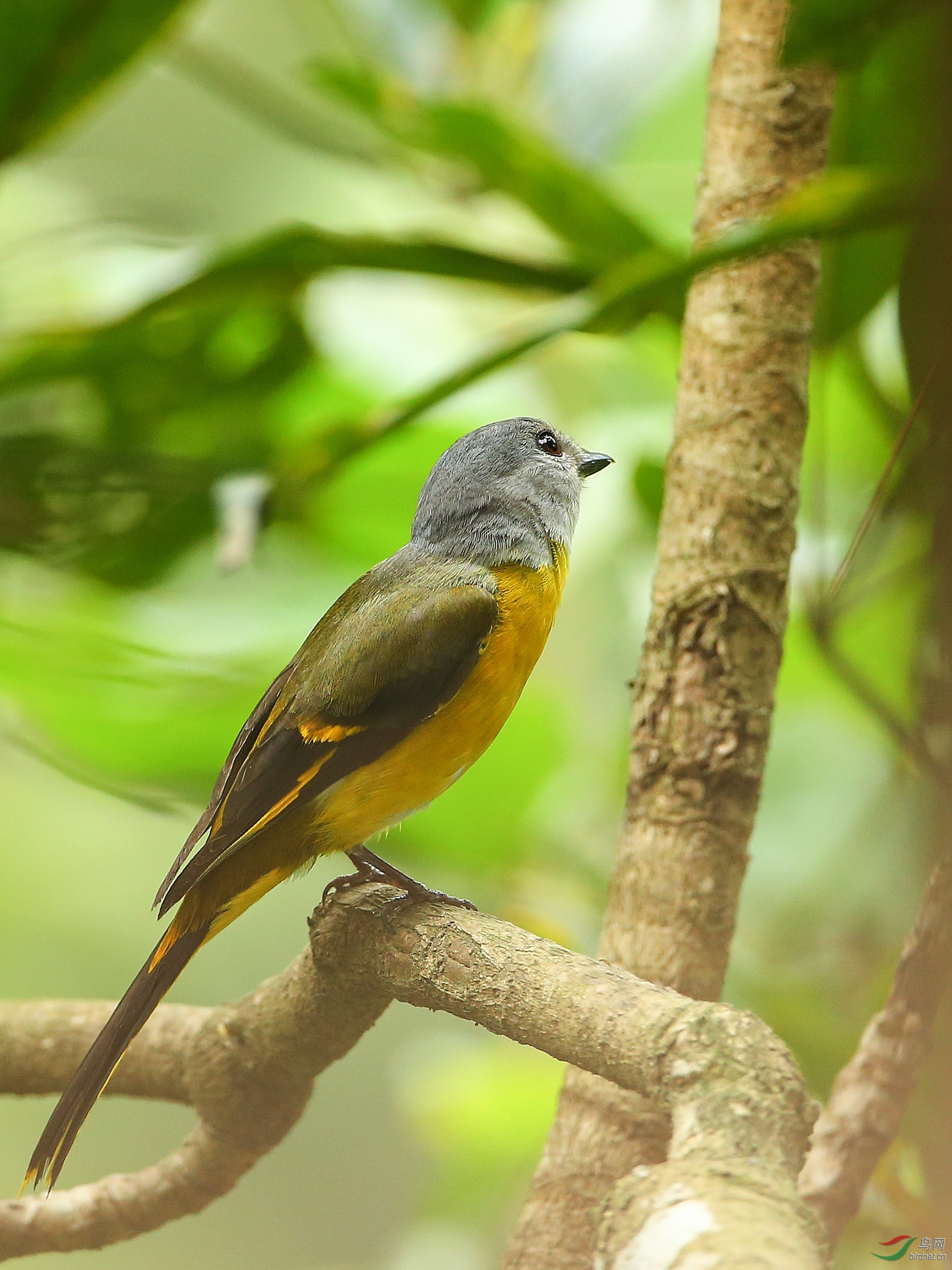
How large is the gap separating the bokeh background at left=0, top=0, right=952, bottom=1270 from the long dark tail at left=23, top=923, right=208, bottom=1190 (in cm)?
63

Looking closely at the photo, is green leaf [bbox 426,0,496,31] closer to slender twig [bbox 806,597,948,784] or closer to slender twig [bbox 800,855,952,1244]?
slender twig [bbox 806,597,948,784]

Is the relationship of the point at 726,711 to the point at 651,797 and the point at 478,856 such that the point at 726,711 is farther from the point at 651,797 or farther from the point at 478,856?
the point at 478,856

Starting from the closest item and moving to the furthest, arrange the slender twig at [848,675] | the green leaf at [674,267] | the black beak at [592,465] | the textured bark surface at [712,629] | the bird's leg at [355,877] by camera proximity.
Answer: the slender twig at [848,675] → the textured bark surface at [712,629] → the green leaf at [674,267] → the bird's leg at [355,877] → the black beak at [592,465]

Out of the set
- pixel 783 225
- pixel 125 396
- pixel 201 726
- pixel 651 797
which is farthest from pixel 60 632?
pixel 783 225

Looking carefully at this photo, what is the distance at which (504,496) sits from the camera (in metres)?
2.13

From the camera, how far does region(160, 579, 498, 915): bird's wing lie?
1.66 metres

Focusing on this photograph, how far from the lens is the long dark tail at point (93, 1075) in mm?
1452

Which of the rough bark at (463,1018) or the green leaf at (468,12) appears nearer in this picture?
the rough bark at (463,1018)

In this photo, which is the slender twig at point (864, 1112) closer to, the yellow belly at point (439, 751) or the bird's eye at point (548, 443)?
the yellow belly at point (439, 751)

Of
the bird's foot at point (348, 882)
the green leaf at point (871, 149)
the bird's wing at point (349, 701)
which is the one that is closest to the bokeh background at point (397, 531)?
the green leaf at point (871, 149)

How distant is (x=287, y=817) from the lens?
1.72m

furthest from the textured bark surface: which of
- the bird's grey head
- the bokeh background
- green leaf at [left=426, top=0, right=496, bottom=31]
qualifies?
green leaf at [left=426, top=0, right=496, bottom=31]

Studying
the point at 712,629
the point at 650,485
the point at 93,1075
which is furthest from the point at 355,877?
the point at 650,485

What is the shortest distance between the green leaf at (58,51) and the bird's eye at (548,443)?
3.21 feet
